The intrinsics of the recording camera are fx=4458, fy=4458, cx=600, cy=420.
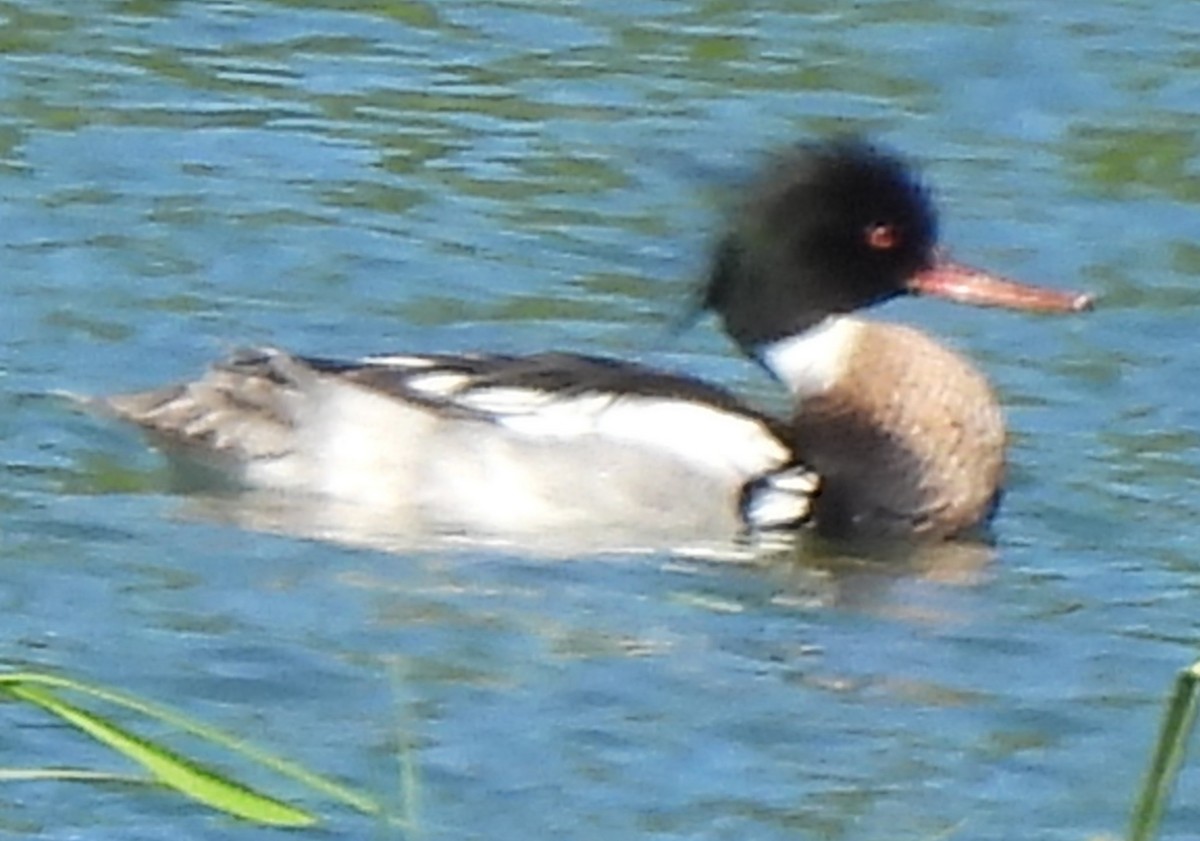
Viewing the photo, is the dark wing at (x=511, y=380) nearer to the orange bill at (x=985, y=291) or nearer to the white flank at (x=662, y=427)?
the white flank at (x=662, y=427)

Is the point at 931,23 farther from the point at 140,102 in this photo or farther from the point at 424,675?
the point at 424,675

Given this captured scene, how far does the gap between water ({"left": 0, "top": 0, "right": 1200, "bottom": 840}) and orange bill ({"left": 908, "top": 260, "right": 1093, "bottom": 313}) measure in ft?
1.16

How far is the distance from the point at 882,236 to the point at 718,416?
773 millimetres

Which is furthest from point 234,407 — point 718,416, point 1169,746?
point 1169,746

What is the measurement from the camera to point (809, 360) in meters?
10.8

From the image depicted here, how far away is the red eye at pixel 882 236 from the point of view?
10734 millimetres

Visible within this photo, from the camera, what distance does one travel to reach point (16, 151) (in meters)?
12.7

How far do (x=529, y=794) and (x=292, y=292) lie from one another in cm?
395

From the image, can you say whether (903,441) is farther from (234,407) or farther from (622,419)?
(234,407)

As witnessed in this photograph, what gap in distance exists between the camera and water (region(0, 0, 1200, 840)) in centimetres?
823

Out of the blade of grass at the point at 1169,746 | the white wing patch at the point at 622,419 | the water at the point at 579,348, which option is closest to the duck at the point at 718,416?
the white wing patch at the point at 622,419

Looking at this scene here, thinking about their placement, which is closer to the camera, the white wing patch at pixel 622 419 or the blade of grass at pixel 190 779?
the blade of grass at pixel 190 779

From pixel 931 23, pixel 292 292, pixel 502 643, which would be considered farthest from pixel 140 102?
pixel 502 643

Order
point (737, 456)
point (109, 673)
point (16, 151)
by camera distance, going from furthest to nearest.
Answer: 1. point (16, 151)
2. point (737, 456)
3. point (109, 673)
